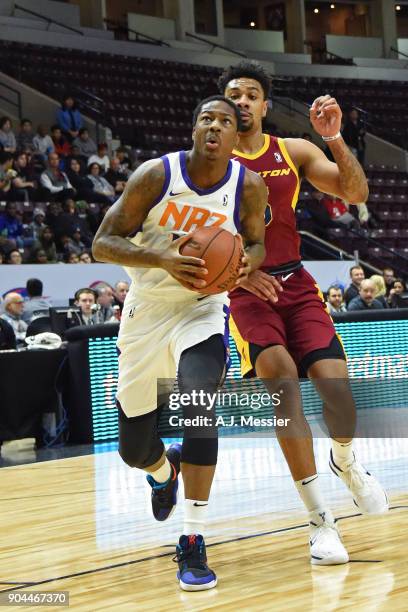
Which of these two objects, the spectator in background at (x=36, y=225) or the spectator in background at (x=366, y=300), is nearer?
the spectator in background at (x=366, y=300)

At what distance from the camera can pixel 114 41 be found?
73.9ft

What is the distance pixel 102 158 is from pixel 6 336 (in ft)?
25.0

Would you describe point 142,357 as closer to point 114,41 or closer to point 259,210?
point 259,210

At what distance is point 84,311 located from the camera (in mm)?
9992

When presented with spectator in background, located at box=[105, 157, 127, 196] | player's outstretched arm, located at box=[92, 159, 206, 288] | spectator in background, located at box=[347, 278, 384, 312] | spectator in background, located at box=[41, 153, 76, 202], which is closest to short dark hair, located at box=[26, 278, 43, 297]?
spectator in background, located at box=[347, 278, 384, 312]

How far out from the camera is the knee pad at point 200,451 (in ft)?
12.3

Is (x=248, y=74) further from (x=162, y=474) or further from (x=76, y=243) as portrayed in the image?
(x=76, y=243)

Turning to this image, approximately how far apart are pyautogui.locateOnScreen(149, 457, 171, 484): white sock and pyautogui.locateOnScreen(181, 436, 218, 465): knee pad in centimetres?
77

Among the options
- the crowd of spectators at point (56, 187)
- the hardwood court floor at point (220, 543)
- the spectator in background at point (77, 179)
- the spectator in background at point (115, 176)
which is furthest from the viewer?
the spectator in background at point (115, 176)

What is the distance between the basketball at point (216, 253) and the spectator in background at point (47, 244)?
8.80 metres

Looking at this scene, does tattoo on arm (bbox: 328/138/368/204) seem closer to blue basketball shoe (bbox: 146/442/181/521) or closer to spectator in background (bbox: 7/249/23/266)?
blue basketball shoe (bbox: 146/442/181/521)

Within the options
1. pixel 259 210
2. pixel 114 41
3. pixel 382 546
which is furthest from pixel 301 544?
pixel 114 41

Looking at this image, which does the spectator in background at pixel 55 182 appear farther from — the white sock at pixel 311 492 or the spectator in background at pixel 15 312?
the white sock at pixel 311 492

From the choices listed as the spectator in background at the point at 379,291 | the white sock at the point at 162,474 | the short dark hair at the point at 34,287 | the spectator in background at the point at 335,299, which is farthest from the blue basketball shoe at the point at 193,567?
the spectator in background at the point at 335,299
